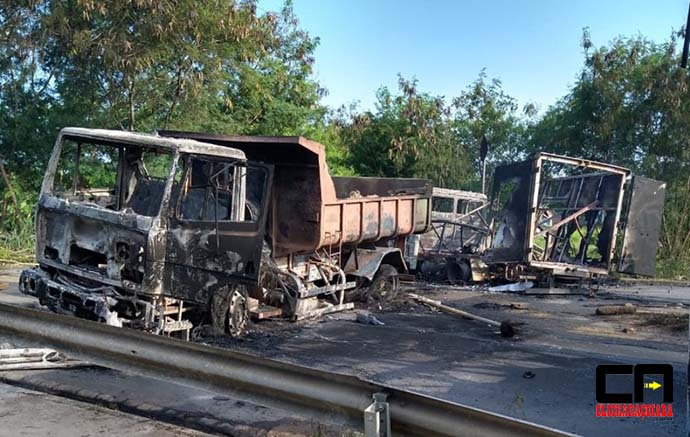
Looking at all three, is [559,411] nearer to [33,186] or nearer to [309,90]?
[33,186]

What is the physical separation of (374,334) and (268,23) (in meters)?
10.3

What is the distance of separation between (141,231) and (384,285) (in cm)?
533

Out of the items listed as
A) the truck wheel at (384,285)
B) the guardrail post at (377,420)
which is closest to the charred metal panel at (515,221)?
the truck wheel at (384,285)

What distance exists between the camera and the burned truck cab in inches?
247

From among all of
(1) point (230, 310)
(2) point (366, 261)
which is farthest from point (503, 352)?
(2) point (366, 261)

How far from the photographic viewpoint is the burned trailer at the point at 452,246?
44.9ft

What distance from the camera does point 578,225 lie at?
13328 millimetres

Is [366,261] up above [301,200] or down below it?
below

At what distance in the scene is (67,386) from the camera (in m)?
5.33

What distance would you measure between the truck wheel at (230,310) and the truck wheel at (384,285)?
10.9 ft

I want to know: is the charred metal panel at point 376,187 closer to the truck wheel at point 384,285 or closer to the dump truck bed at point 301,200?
the dump truck bed at point 301,200

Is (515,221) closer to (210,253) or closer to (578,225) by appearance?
(578,225)

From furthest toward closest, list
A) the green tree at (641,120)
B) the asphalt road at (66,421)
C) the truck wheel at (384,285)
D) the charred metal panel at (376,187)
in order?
the green tree at (641,120) → the truck wheel at (384,285) → the charred metal panel at (376,187) → the asphalt road at (66,421)

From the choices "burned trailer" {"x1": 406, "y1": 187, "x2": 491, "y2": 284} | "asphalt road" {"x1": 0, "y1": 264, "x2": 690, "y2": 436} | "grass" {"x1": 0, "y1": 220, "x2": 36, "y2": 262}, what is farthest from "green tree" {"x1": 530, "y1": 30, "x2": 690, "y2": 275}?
"grass" {"x1": 0, "y1": 220, "x2": 36, "y2": 262}
